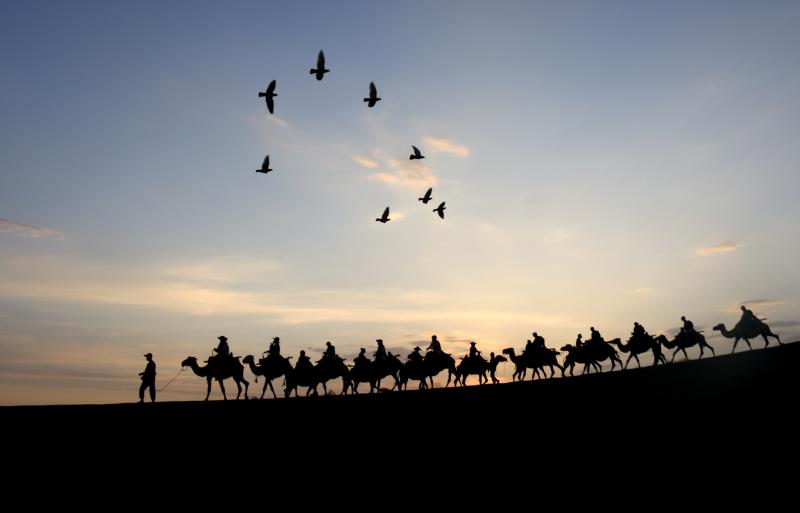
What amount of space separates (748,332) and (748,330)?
101mm

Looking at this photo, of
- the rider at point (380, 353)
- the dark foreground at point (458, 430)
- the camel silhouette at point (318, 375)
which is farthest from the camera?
the rider at point (380, 353)

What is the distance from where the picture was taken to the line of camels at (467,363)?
2466 cm

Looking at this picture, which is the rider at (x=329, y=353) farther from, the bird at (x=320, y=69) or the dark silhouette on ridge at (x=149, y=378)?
the bird at (x=320, y=69)

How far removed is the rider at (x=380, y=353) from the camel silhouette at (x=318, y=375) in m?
1.67

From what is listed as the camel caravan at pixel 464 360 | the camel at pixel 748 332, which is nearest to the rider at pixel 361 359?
the camel caravan at pixel 464 360

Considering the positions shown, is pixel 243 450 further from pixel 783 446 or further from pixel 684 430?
pixel 783 446

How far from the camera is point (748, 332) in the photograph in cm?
2800

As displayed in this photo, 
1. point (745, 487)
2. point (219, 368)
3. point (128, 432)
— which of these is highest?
point (219, 368)

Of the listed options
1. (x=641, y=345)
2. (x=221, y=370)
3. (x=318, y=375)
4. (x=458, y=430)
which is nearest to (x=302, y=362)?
(x=318, y=375)

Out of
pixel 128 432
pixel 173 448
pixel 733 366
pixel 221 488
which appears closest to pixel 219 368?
pixel 128 432

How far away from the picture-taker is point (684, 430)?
42.7ft

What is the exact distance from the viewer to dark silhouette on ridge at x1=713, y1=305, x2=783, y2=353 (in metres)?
27.7

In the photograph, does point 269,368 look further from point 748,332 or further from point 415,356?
point 748,332

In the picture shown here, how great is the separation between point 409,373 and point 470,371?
3.46m
